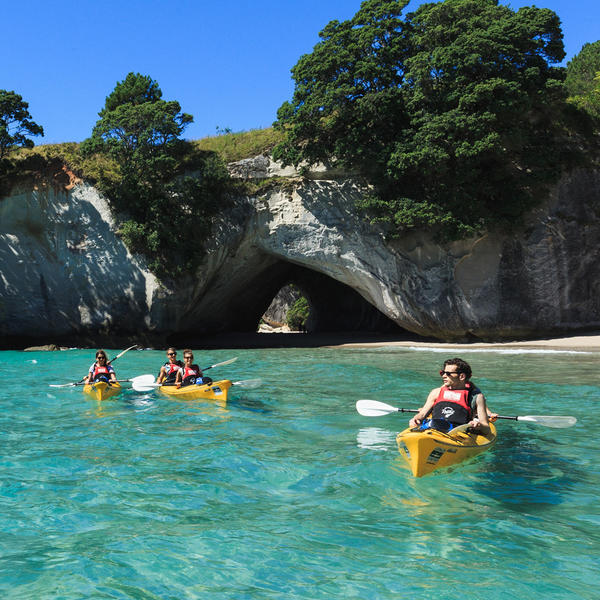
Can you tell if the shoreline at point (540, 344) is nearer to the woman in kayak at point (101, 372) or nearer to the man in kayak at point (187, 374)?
the man in kayak at point (187, 374)

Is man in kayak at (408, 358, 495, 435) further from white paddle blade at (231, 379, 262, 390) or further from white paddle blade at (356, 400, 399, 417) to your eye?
white paddle blade at (231, 379, 262, 390)

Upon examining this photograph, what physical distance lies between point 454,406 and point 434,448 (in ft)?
2.87

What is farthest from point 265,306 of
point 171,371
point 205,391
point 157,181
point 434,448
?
point 434,448

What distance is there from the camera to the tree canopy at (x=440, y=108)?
2012cm

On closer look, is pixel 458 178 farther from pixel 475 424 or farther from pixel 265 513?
pixel 265 513

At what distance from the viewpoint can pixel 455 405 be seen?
655 centimetres

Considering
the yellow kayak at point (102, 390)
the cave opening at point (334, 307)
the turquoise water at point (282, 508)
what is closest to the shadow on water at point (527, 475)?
the turquoise water at point (282, 508)

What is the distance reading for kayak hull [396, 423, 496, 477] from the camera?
578cm

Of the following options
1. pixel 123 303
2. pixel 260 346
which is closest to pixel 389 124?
pixel 260 346

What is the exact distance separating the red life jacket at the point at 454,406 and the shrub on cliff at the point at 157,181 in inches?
782

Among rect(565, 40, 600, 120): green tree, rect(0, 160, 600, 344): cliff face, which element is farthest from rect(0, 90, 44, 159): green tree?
rect(565, 40, 600, 120): green tree

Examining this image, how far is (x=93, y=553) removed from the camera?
4488 millimetres

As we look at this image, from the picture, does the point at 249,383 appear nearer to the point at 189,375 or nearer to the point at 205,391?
the point at 205,391

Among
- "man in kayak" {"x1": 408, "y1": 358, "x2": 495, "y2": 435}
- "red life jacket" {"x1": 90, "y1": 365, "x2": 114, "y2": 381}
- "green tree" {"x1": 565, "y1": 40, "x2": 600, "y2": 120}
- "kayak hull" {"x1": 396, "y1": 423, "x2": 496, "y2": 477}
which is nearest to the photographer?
"kayak hull" {"x1": 396, "y1": 423, "x2": 496, "y2": 477}
